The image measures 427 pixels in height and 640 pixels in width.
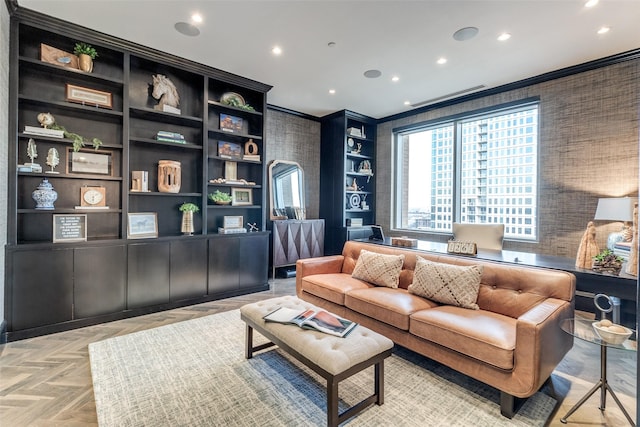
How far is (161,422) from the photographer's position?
1.64 m

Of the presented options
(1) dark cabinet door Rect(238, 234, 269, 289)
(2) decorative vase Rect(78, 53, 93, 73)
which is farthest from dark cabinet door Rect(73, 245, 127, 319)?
(2) decorative vase Rect(78, 53, 93, 73)

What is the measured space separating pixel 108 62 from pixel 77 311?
2.72m

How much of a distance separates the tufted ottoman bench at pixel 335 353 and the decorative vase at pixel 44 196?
2.55 m

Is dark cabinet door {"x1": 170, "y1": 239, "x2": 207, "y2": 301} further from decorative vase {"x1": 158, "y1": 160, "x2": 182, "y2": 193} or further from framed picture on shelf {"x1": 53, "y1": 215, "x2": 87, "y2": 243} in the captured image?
framed picture on shelf {"x1": 53, "y1": 215, "x2": 87, "y2": 243}

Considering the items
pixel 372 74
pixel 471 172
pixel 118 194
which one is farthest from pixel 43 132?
pixel 471 172

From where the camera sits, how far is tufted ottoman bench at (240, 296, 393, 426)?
155cm

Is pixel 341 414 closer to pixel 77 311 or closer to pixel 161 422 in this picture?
pixel 161 422

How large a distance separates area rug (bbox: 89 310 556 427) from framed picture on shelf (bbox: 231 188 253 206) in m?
2.26

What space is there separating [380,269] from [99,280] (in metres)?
2.87

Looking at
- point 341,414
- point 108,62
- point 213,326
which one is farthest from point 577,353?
point 108,62

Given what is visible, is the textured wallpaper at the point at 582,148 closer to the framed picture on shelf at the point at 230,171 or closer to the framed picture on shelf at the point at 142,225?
the framed picture on shelf at the point at 230,171

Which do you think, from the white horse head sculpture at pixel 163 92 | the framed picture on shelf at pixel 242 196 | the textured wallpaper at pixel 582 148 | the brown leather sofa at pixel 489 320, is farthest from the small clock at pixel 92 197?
the textured wallpaper at pixel 582 148

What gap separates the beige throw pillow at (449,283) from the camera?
2297 millimetres

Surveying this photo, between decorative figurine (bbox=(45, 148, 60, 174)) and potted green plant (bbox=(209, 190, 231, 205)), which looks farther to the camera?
potted green plant (bbox=(209, 190, 231, 205))
